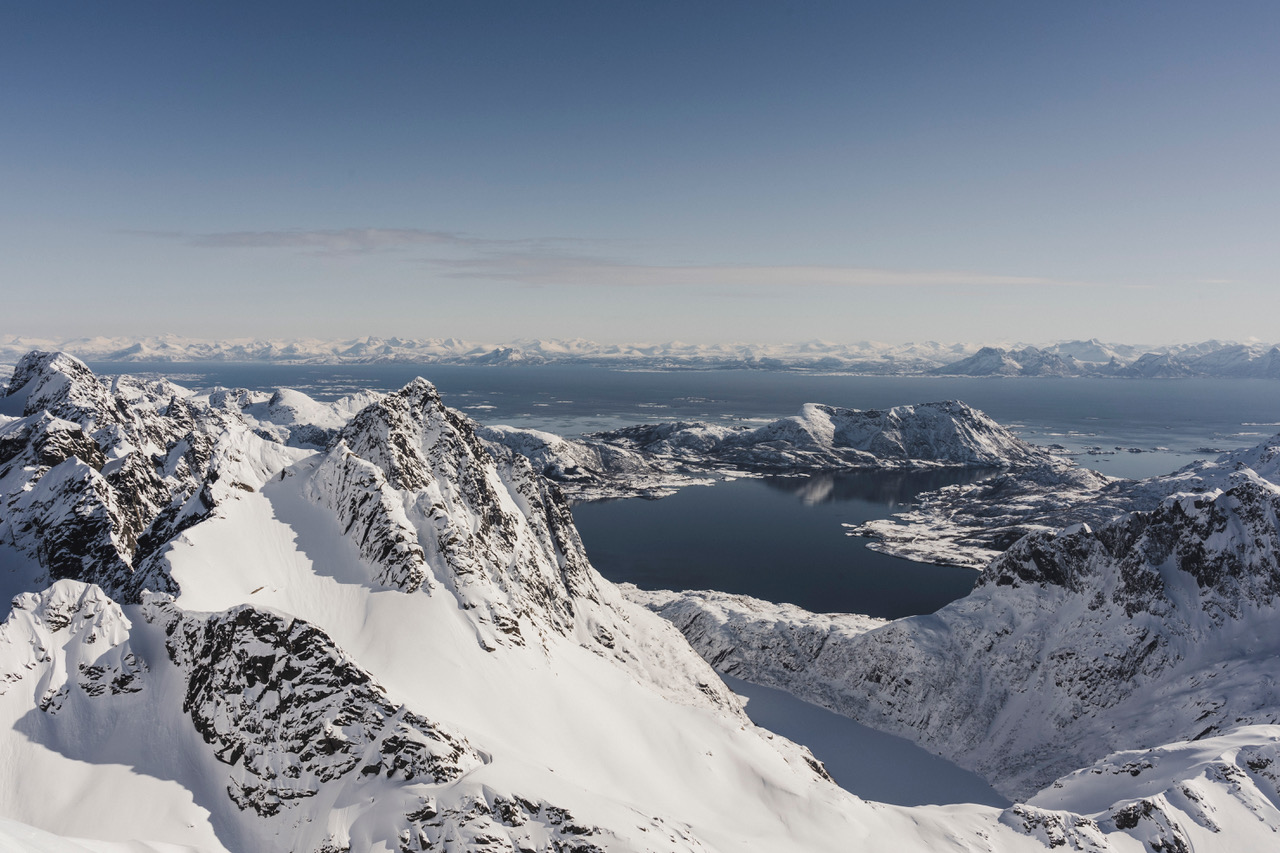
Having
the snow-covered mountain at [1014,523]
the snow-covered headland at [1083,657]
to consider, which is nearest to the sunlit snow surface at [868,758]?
the snow-covered headland at [1083,657]

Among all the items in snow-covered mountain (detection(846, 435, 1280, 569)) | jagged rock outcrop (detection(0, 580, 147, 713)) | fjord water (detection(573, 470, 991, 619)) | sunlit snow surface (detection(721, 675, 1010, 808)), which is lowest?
sunlit snow surface (detection(721, 675, 1010, 808))

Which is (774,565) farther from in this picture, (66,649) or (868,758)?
(66,649)

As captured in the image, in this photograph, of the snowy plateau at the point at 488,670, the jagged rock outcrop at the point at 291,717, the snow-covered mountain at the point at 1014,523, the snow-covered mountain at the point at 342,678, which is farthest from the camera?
the snow-covered mountain at the point at 1014,523

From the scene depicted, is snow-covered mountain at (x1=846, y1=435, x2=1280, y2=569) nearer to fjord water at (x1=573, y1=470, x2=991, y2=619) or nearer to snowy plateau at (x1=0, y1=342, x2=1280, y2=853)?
fjord water at (x1=573, y1=470, x2=991, y2=619)

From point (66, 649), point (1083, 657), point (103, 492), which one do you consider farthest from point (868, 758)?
point (103, 492)

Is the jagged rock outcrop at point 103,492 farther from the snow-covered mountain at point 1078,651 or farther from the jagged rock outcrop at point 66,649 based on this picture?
the snow-covered mountain at point 1078,651

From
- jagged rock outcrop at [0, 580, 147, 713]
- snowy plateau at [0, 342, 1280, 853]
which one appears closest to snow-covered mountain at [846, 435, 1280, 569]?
snowy plateau at [0, 342, 1280, 853]

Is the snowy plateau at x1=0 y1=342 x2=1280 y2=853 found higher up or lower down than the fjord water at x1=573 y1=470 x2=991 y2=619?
higher up

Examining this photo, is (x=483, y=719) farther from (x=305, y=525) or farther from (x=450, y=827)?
(x=305, y=525)
